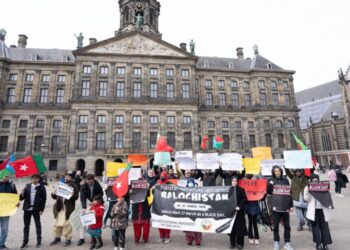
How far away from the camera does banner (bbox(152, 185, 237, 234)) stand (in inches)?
264

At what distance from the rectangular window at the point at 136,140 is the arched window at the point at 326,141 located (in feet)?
163

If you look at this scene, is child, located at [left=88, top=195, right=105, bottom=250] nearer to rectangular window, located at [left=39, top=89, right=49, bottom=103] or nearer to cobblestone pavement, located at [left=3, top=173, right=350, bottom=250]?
cobblestone pavement, located at [left=3, top=173, right=350, bottom=250]

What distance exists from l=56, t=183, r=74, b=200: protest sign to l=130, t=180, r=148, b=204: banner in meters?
2.12

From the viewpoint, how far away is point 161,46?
3625cm

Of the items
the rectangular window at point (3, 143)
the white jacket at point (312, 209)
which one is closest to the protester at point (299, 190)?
the white jacket at point (312, 209)

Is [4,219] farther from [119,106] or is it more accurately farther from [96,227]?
[119,106]

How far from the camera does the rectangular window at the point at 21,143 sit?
33562 millimetres

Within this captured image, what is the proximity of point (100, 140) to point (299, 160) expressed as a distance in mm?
28806

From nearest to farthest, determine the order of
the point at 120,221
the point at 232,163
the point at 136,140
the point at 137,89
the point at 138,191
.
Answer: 1. the point at 120,221
2. the point at 138,191
3. the point at 232,163
4. the point at 136,140
5. the point at 137,89

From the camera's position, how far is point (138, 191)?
23.8 ft

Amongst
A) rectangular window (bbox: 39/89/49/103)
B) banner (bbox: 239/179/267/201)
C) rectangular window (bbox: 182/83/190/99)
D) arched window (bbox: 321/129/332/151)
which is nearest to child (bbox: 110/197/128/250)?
banner (bbox: 239/179/267/201)

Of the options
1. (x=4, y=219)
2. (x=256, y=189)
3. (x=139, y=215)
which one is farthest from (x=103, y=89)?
(x=256, y=189)

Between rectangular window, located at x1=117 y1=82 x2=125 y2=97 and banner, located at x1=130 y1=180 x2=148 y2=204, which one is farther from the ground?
rectangular window, located at x1=117 y1=82 x2=125 y2=97

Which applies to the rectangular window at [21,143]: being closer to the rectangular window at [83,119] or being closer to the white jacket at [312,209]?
the rectangular window at [83,119]
